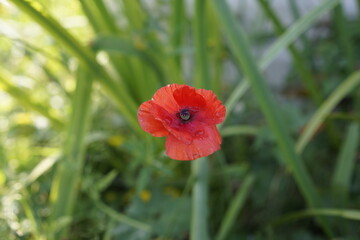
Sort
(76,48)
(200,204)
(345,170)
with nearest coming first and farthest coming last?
(200,204) → (76,48) → (345,170)

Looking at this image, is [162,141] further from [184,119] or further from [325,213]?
[184,119]

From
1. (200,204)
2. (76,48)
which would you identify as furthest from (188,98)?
(76,48)

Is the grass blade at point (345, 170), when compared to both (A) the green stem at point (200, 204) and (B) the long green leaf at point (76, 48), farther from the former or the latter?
(B) the long green leaf at point (76, 48)

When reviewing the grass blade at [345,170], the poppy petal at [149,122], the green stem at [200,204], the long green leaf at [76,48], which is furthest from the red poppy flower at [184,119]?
the grass blade at [345,170]

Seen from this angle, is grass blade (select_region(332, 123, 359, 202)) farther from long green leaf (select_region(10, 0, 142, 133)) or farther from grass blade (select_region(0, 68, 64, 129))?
grass blade (select_region(0, 68, 64, 129))

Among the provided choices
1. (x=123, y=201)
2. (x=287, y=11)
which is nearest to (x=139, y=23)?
(x=123, y=201)

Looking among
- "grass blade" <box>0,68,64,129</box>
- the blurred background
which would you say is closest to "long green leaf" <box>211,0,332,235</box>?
the blurred background

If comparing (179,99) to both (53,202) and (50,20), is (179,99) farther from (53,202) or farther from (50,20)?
(53,202)
